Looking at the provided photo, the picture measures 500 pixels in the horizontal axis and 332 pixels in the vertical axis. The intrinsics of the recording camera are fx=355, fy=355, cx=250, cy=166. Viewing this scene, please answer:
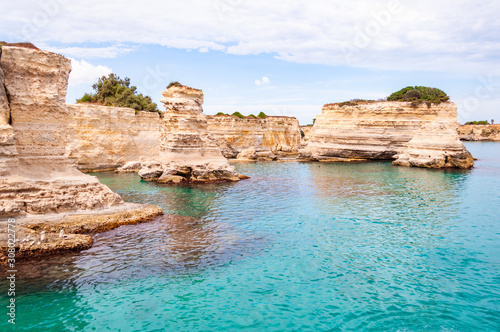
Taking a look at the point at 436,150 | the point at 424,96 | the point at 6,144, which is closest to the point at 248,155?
the point at 436,150

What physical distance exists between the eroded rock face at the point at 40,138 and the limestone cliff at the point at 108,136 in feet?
58.4

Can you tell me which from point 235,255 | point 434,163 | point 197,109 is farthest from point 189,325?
point 434,163

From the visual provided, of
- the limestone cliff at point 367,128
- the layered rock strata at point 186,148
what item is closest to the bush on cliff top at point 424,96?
the limestone cliff at point 367,128

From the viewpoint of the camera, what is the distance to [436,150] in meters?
39.2

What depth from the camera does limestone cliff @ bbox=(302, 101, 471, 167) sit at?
147 feet

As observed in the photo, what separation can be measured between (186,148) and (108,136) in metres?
11.6

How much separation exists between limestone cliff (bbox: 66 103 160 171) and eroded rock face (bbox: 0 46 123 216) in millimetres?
17795

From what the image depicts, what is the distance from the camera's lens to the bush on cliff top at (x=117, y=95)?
47.3m

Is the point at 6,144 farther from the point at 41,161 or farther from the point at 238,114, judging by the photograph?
the point at 238,114

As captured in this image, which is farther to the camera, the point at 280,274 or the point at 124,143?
the point at 124,143

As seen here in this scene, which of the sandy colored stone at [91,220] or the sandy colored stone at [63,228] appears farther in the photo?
the sandy colored stone at [91,220]

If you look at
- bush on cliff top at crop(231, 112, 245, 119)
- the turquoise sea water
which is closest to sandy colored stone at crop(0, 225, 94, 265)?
the turquoise sea water

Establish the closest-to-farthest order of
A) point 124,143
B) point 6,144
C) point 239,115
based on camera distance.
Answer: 1. point 6,144
2. point 124,143
3. point 239,115

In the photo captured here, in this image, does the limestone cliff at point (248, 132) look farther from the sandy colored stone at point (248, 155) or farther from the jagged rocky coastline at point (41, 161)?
the jagged rocky coastline at point (41, 161)
